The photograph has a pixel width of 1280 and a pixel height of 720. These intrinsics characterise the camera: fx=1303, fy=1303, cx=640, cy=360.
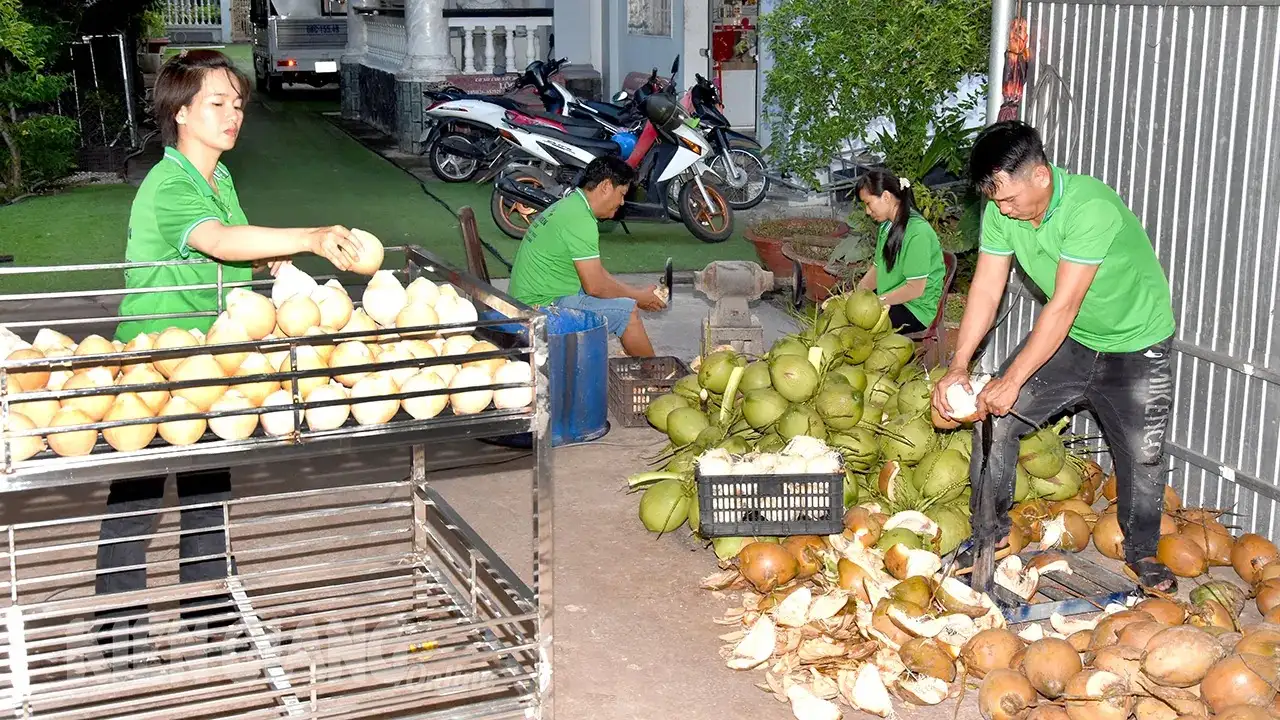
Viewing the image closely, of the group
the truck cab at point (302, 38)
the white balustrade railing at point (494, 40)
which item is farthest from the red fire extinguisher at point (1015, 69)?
the truck cab at point (302, 38)

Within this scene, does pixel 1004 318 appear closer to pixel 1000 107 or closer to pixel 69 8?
pixel 1000 107

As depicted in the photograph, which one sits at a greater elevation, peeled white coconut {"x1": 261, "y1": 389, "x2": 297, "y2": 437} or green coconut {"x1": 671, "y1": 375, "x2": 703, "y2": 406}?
peeled white coconut {"x1": 261, "y1": 389, "x2": 297, "y2": 437}

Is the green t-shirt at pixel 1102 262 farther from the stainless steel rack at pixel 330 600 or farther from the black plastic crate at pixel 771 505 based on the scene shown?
the stainless steel rack at pixel 330 600

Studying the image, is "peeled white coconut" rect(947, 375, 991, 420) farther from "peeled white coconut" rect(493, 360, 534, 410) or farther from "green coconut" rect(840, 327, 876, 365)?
"peeled white coconut" rect(493, 360, 534, 410)

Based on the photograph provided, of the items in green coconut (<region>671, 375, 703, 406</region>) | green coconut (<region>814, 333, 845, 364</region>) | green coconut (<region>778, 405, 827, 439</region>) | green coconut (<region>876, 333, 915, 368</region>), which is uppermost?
green coconut (<region>814, 333, 845, 364</region>)

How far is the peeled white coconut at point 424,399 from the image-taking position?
9.87 feet

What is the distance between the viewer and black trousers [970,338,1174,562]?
456 cm

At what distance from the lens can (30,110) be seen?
15.6 meters

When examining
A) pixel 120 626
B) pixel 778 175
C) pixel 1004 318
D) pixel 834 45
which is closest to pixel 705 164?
pixel 778 175

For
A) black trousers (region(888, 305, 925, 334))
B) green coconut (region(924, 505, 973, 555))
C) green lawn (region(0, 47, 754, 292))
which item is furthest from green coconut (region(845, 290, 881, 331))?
green lawn (region(0, 47, 754, 292))

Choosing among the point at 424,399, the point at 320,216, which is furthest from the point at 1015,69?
the point at 320,216

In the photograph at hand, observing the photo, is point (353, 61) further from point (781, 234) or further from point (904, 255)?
point (904, 255)

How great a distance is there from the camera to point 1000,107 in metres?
6.32

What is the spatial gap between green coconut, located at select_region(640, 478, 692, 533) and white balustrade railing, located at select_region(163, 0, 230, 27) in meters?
44.0
